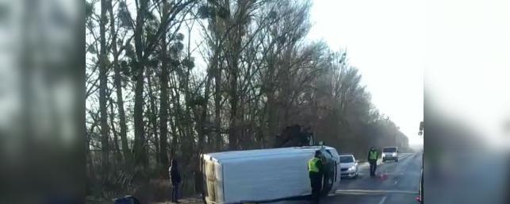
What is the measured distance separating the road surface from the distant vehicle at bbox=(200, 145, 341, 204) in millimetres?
113

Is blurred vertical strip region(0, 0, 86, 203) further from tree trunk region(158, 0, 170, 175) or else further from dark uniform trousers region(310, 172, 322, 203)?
tree trunk region(158, 0, 170, 175)

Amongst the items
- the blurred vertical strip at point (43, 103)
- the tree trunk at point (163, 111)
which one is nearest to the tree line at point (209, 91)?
the tree trunk at point (163, 111)

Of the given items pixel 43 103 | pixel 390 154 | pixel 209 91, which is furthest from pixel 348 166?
pixel 43 103

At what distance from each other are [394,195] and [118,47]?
4656mm

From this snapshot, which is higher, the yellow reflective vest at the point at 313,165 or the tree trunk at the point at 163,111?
the tree trunk at the point at 163,111

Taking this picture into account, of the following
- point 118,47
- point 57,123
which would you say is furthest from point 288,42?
point 118,47

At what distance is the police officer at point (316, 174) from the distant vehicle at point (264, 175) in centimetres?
3

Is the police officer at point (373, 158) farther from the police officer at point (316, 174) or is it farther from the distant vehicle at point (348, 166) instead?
the police officer at point (316, 174)


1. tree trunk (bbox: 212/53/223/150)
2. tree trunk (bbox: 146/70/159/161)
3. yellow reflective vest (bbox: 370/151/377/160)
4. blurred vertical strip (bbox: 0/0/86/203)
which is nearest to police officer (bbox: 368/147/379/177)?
yellow reflective vest (bbox: 370/151/377/160)

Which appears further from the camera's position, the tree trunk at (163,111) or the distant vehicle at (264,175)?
the tree trunk at (163,111)

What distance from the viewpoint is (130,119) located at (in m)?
6.47

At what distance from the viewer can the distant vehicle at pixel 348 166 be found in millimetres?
4047

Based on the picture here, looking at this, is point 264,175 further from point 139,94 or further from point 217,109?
point 139,94

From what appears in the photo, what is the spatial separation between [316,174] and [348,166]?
25cm
